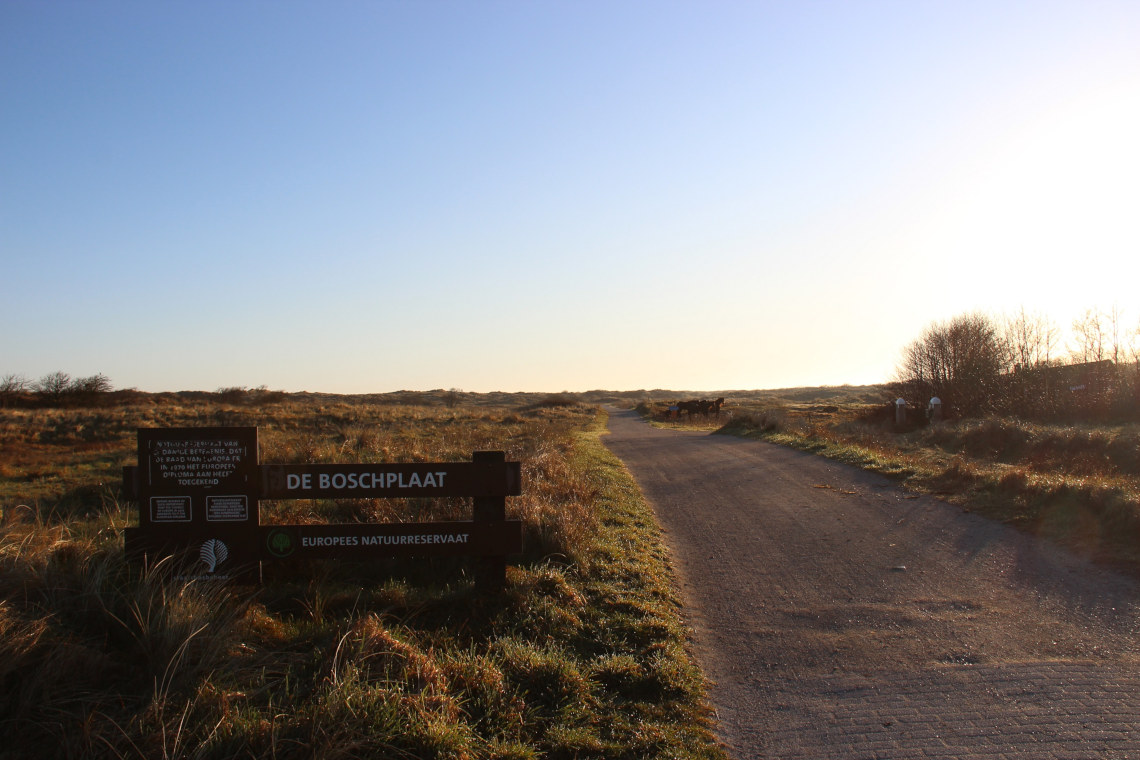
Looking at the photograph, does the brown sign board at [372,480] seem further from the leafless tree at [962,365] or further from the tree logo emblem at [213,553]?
the leafless tree at [962,365]

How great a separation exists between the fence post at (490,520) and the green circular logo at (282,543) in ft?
4.74

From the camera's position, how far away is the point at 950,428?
24.0m

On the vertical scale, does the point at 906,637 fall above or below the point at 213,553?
below

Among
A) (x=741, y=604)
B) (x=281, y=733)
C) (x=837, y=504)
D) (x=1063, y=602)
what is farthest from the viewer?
(x=837, y=504)

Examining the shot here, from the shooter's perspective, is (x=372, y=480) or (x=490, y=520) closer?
(x=372, y=480)

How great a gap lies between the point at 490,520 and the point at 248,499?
75.2 inches

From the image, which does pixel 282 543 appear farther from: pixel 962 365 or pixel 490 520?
pixel 962 365

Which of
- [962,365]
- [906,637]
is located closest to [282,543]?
[906,637]

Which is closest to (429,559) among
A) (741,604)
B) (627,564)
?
(627,564)

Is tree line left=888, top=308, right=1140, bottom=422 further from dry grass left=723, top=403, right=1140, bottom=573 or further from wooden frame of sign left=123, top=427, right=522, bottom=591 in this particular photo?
wooden frame of sign left=123, top=427, right=522, bottom=591

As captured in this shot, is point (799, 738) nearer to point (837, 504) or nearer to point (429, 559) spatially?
point (429, 559)

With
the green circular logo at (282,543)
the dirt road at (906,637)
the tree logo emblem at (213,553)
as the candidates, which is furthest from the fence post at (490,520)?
the tree logo emblem at (213,553)

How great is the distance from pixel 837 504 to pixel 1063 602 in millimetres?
5121

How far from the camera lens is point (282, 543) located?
582 centimetres
